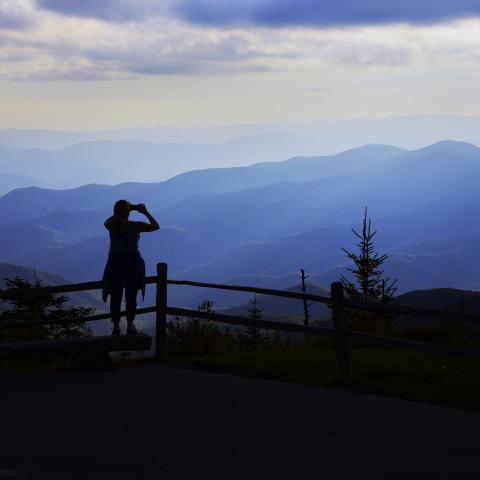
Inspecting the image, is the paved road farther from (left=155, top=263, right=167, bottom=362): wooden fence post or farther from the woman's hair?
(left=155, top=263, right=167, bottom=362): wooden fence post

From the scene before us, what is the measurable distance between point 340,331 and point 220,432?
3619 millimetres

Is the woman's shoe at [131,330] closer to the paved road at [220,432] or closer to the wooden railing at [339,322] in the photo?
the wooden railing at [339,322]

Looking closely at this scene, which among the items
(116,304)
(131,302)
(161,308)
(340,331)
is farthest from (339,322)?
(161,308)

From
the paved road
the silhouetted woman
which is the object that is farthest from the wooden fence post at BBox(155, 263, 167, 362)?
the paved road

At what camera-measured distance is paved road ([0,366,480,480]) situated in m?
6.93

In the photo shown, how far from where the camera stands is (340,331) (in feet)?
38.3

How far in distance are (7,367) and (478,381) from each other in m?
7.38

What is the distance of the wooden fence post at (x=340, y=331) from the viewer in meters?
11.6

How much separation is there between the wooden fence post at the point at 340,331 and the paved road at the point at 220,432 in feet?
1.51

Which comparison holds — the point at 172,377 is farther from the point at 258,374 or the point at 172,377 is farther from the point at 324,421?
the point at 324,421

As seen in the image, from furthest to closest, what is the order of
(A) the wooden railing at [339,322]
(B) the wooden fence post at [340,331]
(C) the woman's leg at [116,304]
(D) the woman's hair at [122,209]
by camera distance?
(C) the woman's leg at [116,304], (D) the woman's hair at [122,209], (B) the wooden fence post at [340,331], (A) the wooden railing at [339,322]

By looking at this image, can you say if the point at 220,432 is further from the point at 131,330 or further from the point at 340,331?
the point at 131,330

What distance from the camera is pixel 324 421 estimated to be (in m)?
9.09

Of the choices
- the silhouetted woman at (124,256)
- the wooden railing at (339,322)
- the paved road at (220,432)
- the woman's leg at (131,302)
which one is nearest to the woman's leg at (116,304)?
the silhouetted woman at (124,256)
